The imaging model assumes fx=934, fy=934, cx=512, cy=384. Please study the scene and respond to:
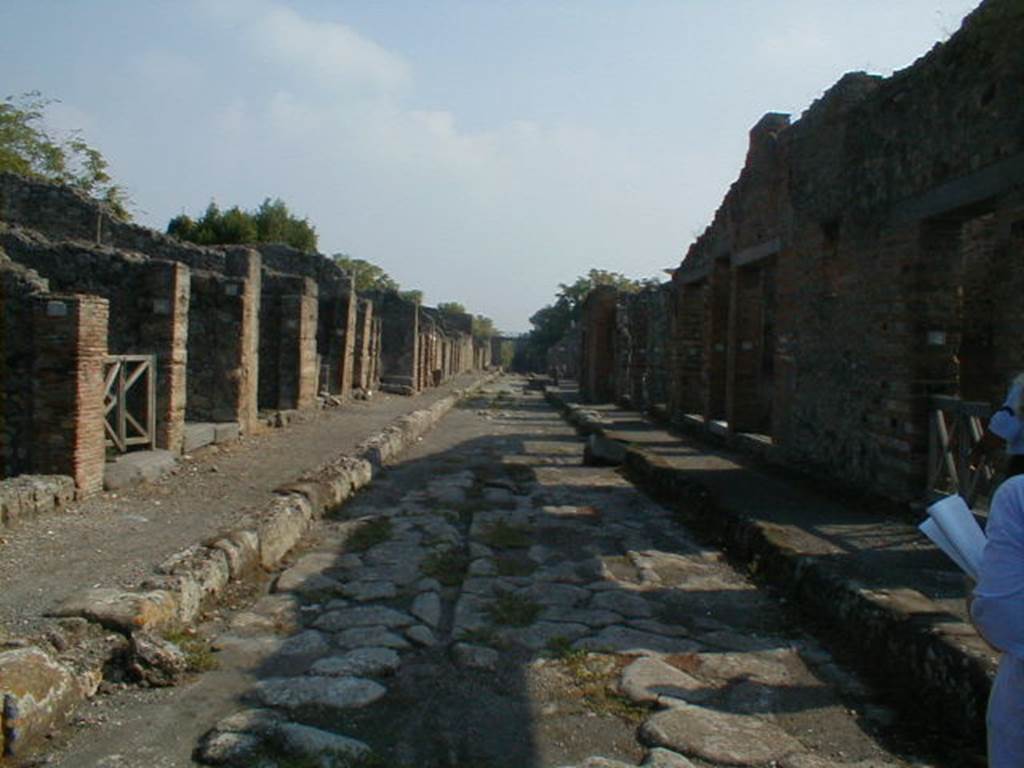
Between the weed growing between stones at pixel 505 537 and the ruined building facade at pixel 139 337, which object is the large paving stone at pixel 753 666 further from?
the ruined building facade at pixel 139 337

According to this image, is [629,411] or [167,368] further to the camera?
[629,411]

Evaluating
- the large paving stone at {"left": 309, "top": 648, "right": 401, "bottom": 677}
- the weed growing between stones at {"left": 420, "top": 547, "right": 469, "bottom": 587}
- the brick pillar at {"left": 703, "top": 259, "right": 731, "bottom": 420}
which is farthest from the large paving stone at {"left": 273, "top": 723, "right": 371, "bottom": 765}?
the brick pillar at {"left": 703, "top": 259, "right": 731, "bottom": 420}

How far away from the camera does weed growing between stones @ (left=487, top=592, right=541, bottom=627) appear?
5.28 metres

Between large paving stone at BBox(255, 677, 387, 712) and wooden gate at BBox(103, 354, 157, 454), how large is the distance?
17.3 feet

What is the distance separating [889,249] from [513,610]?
16.0 feet

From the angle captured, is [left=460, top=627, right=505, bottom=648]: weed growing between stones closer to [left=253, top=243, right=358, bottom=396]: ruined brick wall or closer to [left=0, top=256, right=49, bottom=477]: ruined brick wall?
[left=0, top=256, right=49, bottom=477]: ruined brick wall

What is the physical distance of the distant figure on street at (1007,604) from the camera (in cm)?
215

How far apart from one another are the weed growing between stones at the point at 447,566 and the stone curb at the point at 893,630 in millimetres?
2024

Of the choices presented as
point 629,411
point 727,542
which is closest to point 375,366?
point 629,411

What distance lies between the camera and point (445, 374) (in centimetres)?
4309

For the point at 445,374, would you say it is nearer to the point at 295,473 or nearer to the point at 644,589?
the point at 295,473

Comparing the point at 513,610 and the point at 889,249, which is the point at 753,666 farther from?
the point at 889,249

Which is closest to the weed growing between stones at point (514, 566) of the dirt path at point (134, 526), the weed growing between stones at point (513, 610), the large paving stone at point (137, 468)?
the weed growing between stones at point (513, 610)

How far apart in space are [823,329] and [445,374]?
34045mm
